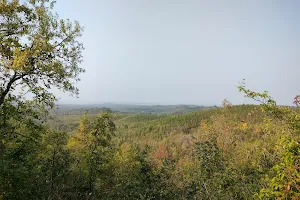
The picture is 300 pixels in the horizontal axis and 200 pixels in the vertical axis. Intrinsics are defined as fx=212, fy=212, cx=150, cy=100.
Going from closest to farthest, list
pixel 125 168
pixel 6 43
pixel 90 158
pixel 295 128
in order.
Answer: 1. pixel 295 128
2. pixel 6 43
3. pixel 90 158
4. pixel 125 168

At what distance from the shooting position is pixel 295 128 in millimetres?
4562

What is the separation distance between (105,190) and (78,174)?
2.52m

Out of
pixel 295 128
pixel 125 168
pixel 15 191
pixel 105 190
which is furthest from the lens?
pixel 125 168

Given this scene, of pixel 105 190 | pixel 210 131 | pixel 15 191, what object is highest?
pixel 210 131

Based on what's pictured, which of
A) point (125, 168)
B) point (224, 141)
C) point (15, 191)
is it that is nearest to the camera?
point (15, 191)

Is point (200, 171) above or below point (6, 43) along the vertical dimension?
below

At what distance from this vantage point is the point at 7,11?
23.1ft

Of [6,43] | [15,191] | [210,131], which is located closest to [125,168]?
[210,131]

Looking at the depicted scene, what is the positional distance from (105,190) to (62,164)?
→ 4.02 m

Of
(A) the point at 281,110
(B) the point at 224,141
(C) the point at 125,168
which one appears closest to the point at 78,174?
(C) the point at 125,168

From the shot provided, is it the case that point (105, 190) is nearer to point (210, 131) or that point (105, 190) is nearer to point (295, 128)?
point (210, 131)

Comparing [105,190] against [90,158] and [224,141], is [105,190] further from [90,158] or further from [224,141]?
[224,141]

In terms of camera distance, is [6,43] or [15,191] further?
[15,191]

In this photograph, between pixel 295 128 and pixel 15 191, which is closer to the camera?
pixel 295 128
